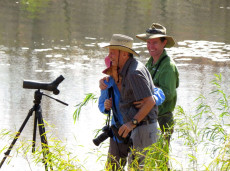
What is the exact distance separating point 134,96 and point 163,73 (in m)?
0.75

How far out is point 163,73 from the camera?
506cm

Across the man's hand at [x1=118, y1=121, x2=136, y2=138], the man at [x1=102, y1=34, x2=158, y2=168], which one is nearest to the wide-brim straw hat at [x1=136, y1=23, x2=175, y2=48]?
the man at [x1=102, y1=34, x2=158, y2=168]

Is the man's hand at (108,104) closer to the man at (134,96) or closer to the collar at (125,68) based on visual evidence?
the man at (134,96)

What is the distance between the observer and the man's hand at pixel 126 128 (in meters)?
4.39

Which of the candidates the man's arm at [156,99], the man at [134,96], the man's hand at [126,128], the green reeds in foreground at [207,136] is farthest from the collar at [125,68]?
the green reeds in foreground at [207,136]

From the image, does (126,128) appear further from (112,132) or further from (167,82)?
(167,82)

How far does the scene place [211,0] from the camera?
26.2 metres

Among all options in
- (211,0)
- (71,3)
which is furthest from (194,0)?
(71,3)

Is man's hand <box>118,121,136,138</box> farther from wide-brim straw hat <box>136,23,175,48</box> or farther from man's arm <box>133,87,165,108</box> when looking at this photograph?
wide-brim straw hat <box>136,23,175,48</box>

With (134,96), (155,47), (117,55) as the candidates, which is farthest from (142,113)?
(155,47)

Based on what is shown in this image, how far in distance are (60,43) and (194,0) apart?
1349cm

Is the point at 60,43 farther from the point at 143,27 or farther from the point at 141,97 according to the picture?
the point at 141,97

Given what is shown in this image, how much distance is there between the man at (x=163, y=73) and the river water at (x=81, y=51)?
67cm

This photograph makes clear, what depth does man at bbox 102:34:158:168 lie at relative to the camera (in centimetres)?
434
